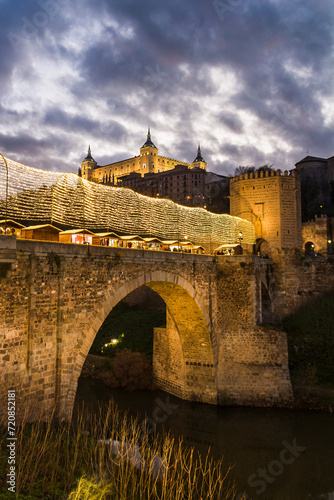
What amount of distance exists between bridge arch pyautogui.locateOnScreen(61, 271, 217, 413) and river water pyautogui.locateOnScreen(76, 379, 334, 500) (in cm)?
71

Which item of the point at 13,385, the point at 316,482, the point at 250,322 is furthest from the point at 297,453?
the point at 13,385

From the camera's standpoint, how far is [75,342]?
10242 mm

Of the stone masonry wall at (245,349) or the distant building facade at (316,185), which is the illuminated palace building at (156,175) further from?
the stone masonry wall at (245,349)

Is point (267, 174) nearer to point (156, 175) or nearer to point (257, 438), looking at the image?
point (257, 438)

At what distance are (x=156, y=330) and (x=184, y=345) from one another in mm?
2289

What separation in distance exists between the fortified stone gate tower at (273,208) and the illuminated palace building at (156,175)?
1893cm

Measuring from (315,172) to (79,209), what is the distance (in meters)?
52.8

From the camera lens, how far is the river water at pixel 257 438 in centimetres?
1210

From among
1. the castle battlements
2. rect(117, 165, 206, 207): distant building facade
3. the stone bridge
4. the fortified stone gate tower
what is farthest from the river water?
rect(117, 165, 206, 207): distant building facade

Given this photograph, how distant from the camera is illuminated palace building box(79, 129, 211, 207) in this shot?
233 feet

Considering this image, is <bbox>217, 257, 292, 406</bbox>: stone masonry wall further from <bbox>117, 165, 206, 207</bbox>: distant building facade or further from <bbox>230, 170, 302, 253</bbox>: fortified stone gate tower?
<bbox>117, 165, 206, 207</bbox>: distant building facade

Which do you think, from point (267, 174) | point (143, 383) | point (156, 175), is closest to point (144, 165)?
point (156, 175)

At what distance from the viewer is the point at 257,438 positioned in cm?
1489

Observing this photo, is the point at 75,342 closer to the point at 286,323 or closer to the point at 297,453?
the point at 297,453
